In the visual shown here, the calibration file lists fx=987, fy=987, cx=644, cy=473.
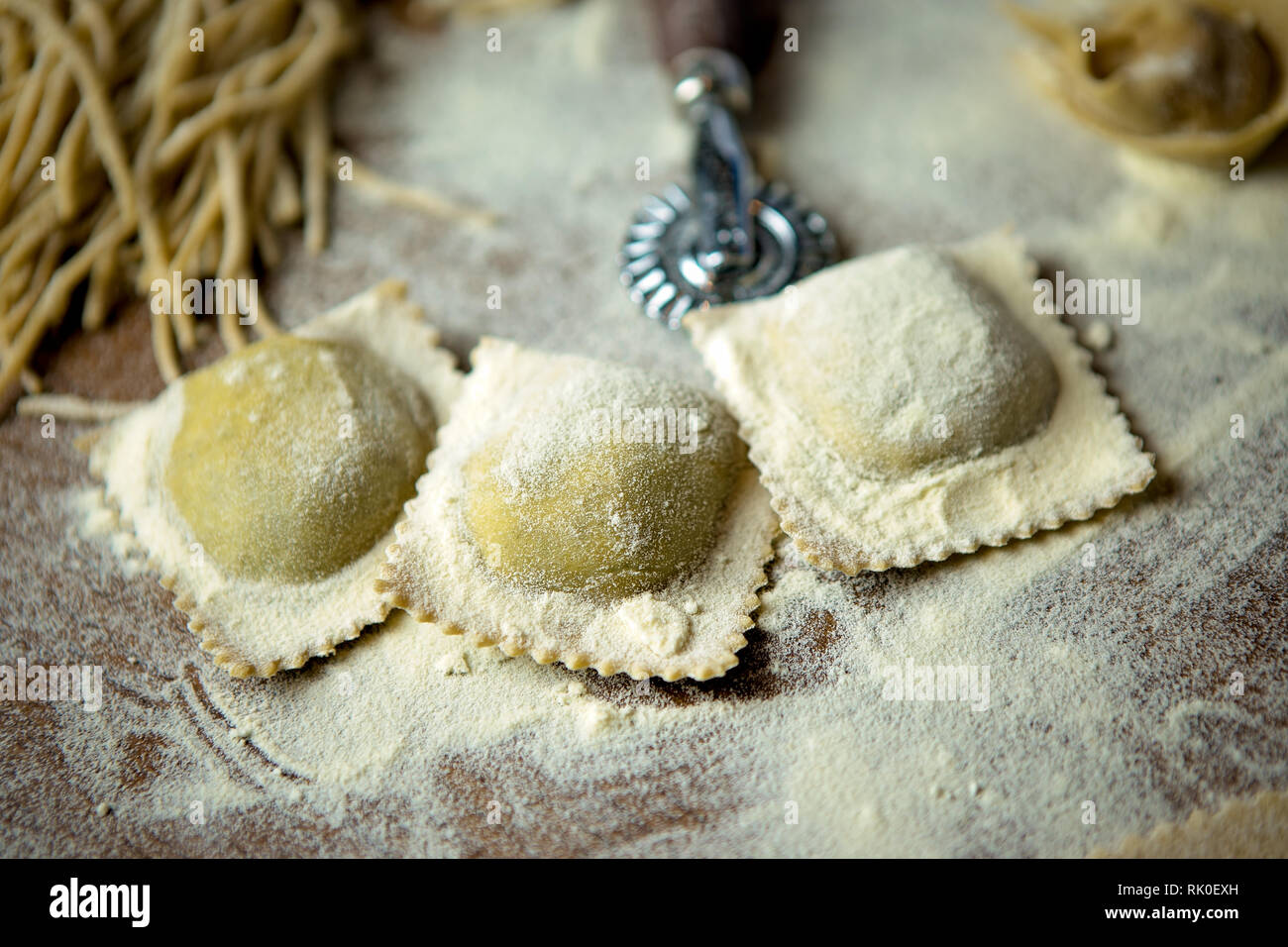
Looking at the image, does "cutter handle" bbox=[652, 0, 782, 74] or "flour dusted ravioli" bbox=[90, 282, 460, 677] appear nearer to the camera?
"flour dusted ravioli" bbox=[90, 282, 460, 677]

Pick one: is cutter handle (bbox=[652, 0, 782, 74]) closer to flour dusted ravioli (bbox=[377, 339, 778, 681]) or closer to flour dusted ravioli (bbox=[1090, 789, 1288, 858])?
flour dusted ravioli (bbox=[377, 339, 778, 681])

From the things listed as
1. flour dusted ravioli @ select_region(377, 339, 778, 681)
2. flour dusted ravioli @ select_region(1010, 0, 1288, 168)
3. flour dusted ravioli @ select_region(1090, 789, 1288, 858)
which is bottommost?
flour dusted ravioli @ select_region(1090, 789, 1288, 858)

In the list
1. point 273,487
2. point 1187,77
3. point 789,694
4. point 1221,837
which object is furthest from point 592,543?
point 1187,77

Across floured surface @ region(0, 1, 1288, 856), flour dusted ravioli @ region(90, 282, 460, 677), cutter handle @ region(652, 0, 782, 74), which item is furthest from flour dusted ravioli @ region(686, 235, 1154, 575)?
cutter handle @ region(652, 0, 782, 74)

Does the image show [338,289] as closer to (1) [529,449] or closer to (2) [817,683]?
(1) [529,449]

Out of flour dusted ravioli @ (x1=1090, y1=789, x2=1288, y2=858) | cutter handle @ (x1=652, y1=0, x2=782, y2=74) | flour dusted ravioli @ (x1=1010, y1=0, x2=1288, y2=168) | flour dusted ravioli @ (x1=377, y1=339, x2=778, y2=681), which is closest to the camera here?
flour dusted ravioli @ (x1=1090, y1=789, x2=1288, y2=858)

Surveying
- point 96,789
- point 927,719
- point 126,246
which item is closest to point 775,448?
point 927,719

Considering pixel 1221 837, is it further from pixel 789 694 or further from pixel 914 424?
pixel 914 424
